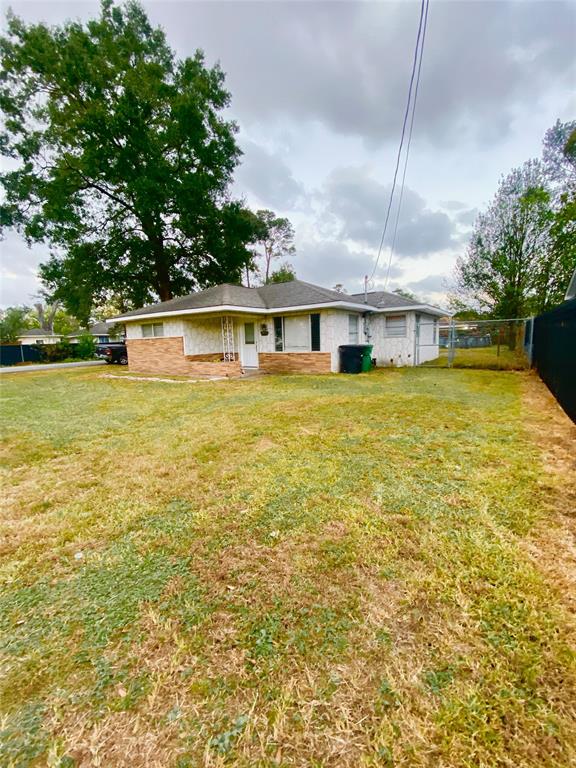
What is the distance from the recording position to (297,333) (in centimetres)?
1296

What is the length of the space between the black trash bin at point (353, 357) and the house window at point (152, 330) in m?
8.00

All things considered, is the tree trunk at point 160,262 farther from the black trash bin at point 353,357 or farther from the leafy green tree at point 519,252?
the leafy green tree at point 519,252

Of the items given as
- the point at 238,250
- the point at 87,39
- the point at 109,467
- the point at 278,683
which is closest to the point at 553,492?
the point at 278,683

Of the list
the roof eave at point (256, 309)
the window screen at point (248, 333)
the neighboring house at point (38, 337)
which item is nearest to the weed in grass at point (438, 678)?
the roof eave at point (256, 309)

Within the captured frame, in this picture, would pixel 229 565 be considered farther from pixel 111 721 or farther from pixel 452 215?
pixel 452 215

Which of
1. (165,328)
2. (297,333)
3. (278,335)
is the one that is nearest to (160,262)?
(165,328)

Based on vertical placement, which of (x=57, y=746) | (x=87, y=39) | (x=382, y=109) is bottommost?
(x=57, y=746)

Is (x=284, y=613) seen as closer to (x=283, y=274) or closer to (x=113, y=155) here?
(x=113, y=155)

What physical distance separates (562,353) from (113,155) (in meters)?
22.1

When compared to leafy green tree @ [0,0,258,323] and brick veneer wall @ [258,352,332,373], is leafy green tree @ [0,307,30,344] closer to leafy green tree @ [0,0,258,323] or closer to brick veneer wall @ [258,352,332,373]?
leafy green tree @ [0,0,258,323]

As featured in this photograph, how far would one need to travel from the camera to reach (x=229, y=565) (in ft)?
7.18

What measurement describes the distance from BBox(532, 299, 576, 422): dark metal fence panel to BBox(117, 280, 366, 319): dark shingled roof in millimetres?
6338

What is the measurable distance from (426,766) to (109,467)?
151 inches

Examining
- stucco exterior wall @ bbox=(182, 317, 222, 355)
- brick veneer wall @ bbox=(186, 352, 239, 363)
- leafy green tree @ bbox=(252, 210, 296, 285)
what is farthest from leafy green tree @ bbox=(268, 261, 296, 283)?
brick veneer wall @ bbox=(186, 352, 239, 363)
